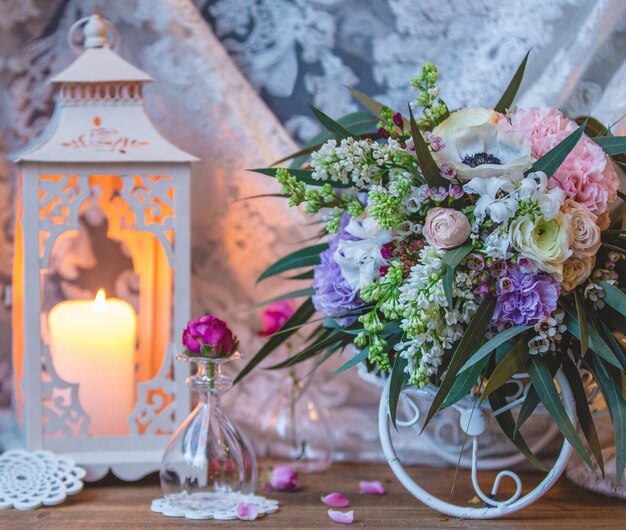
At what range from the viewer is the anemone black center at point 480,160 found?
2.76 ft

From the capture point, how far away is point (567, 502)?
1.02 m

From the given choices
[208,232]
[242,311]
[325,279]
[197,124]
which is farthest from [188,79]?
[325,279]

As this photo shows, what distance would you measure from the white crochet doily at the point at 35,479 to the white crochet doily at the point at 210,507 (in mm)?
114

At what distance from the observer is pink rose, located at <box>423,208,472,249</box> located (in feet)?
2.66

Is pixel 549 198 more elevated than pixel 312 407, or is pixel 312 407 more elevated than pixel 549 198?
pixel 549 198

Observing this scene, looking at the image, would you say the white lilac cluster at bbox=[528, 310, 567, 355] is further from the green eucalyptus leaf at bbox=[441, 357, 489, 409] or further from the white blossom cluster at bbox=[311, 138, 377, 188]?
the white blossom cluster at bbox=[311, 138, 377, 188]

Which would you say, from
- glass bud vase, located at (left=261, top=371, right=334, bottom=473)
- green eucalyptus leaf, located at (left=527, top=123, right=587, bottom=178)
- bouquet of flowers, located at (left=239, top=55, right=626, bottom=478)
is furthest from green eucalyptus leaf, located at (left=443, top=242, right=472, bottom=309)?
glass bud vase, located at (left=261, top=371, right=334, bottom=473)

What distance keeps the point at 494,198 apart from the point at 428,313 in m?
0.13

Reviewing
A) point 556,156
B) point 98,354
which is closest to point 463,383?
point 556,156

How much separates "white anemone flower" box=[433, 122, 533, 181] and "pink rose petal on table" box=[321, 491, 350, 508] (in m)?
0.42

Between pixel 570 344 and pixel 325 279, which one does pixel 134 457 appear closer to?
pixel 325 279

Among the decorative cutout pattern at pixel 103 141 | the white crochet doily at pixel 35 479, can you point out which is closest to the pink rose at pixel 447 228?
the decorative cutout pattern at pixel 103 141

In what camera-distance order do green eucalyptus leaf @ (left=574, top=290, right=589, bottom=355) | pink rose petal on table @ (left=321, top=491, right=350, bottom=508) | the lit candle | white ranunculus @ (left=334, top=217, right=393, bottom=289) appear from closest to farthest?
1. green eucalyptus leaf @ (left=574, top=290, right=589, bottom=355)
2. white ranunculus @ (left=334, top=217, right=393, bottom=289)
3. pink rose petal on table @ (left=321, top=491, right=350, bottom=508)
4. the lit candle

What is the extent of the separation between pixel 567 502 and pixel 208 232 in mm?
634
